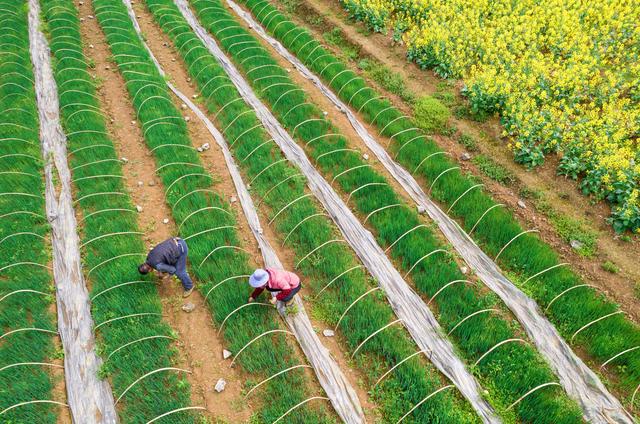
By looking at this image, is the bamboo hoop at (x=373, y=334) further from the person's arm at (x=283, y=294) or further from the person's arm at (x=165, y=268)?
the person's arm at (x=165, y=268)

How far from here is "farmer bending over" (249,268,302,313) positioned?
5570 mm

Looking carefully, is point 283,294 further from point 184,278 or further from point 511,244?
point 511,244

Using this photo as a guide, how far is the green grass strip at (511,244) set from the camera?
5.57m

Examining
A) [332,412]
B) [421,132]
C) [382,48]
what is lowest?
[332,412]

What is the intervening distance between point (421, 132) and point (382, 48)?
14.8ft

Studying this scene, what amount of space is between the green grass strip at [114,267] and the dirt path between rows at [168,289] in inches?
7.1

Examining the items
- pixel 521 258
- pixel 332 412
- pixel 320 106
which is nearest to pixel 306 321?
pixel 332 412

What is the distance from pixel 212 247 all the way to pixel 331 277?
2.23 m

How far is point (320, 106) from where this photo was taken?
10469 mm

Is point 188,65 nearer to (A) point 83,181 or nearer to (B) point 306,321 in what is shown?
(A) point 83,181

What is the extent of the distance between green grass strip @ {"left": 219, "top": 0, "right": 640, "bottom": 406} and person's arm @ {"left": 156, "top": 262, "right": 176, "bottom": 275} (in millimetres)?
5126

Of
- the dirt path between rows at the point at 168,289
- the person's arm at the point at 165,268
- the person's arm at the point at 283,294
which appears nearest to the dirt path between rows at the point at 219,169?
the person's arm at the point at 283,294

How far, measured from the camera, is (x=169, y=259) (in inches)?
239

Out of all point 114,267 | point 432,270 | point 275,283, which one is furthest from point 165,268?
point 432,270
